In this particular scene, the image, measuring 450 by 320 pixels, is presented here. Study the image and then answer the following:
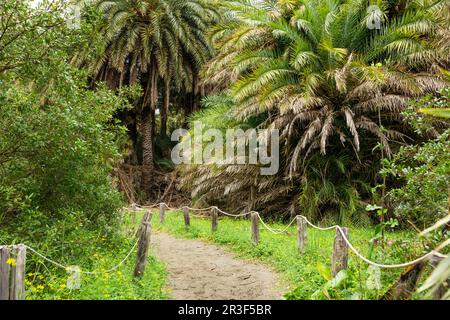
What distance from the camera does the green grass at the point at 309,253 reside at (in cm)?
462

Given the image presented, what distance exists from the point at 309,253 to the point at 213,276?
5.87 ft

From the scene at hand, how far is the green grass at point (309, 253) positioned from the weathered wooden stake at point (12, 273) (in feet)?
9.66

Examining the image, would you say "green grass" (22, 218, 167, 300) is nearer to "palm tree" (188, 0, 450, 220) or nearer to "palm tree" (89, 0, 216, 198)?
"palm tree" (188, 0, 450, 220)

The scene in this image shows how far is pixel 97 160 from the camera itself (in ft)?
22.9

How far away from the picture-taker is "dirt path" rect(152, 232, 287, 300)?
5781 mm

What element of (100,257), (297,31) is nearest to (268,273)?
(100,257)

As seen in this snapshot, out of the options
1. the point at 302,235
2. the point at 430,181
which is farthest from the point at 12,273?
the point at 430,181

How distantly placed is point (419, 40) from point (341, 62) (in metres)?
1.88

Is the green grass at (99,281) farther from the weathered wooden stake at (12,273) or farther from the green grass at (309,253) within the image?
the green grass at (309,253)

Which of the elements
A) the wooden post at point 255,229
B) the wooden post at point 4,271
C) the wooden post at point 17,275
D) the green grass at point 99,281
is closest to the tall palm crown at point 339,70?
the wooden post at point 255,229

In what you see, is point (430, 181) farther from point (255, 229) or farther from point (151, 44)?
point (151, 44)

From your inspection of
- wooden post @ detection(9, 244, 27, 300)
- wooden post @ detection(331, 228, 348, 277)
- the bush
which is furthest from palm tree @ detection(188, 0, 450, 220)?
wooden post @ detection(9, 244, 27, 300)

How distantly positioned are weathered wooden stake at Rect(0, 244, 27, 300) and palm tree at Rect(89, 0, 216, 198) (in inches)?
474

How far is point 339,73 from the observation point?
9461 millimetres
